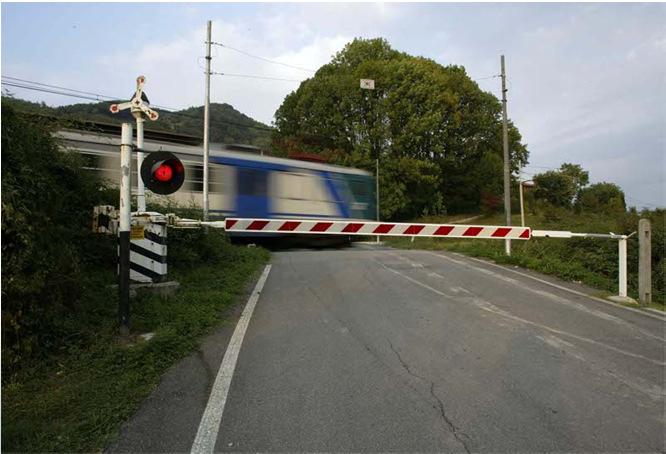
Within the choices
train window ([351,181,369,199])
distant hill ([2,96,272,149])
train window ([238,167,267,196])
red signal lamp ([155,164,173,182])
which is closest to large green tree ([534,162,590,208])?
distant hill ([2,96,272,149])

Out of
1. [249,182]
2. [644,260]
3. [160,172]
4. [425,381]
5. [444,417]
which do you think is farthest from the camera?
[249,182]

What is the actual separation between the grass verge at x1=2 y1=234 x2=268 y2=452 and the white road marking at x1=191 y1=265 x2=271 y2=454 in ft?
1.33

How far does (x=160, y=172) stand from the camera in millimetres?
5648

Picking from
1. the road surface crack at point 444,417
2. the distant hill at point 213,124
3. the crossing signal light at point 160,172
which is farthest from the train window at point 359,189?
the road surface crack at point 444,417

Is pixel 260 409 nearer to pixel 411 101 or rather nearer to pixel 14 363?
pixel 14 363

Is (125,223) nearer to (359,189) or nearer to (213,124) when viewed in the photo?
(359,189)

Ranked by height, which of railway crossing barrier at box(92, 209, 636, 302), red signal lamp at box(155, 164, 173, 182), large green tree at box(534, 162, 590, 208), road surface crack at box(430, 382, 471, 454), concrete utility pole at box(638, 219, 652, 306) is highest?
large green tree at box(534, 162, 590, 208)

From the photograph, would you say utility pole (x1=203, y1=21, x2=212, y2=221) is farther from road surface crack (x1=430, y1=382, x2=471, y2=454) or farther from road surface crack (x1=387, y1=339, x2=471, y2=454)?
road surface crack (x1=430, y1=382, x2=471, y2=454)

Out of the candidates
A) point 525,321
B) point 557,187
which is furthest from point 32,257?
point 557,187

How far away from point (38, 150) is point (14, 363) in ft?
8.01

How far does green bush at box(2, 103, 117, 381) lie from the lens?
3885 millimetres

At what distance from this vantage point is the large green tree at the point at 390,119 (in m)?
36.8

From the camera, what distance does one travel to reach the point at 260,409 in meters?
3.51

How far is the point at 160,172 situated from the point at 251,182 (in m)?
11.0
